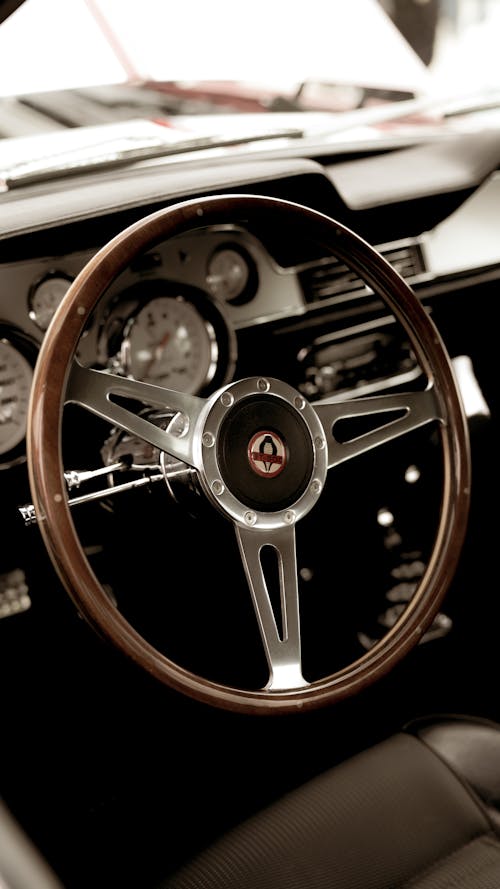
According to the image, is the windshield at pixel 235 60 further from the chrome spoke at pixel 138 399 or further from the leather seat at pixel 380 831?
the leather seat at pixel 380 831

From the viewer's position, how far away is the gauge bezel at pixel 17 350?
1.42 meters

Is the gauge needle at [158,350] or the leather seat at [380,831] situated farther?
the gauge needle at [158,350]

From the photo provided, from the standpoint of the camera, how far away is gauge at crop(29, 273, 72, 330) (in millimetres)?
1441

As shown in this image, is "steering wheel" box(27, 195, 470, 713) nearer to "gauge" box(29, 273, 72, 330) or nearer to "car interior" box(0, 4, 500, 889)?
"car interior" box(0, 4, 500, 889)

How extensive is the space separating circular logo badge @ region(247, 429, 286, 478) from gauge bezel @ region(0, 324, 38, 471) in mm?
480

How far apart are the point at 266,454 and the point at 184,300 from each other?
0.49 metres

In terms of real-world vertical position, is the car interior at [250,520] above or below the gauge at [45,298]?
below

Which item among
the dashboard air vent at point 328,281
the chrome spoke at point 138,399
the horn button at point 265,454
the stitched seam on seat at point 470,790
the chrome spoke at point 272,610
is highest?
the dashboard air vent at point 328,281

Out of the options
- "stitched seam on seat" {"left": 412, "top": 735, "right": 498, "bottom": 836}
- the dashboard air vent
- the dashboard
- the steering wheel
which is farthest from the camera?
the dashboard air vent

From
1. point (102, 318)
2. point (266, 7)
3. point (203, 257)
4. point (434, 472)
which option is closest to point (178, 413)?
point (102, 318)

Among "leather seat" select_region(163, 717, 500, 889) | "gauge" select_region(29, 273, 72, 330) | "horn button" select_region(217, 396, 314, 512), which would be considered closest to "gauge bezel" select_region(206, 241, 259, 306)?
"gauge" select_region(29, 273, 72, 330)

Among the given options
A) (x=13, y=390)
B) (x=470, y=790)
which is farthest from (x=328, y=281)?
(x=470, y=790)

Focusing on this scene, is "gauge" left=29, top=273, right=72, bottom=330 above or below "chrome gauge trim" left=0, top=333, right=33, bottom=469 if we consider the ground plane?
above

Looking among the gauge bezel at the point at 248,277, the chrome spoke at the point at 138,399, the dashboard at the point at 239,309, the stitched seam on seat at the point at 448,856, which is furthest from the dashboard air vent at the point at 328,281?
the stitched seam on seat at the point at 448,856
